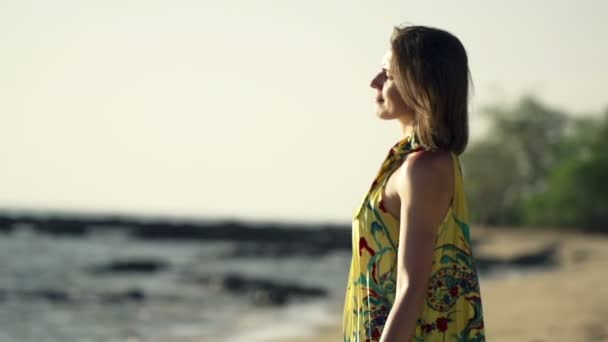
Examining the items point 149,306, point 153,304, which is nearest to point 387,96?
point 149,306

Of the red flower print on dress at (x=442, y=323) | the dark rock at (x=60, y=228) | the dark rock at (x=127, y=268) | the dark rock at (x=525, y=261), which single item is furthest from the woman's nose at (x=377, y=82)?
the dark rock at (x=60, y=228)

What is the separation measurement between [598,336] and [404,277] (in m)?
7.52

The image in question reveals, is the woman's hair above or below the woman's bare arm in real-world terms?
above

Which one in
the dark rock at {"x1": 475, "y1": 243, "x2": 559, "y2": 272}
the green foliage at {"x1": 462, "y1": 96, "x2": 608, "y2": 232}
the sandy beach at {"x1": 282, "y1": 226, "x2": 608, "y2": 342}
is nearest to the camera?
the sandy beach at {"x1": 282, "y1": 226, "x2": 608, "y2": 342}

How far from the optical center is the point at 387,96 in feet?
8.60

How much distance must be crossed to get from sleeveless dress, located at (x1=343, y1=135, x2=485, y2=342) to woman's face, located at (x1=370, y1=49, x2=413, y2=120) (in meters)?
0.08

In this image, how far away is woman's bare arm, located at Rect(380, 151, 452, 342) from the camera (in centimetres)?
244

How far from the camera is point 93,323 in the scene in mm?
14492

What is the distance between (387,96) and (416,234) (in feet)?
1.32

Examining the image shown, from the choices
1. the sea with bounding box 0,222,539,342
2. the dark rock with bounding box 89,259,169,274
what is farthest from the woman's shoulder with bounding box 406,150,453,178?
the dark rock with bounding box 89,259,169,274

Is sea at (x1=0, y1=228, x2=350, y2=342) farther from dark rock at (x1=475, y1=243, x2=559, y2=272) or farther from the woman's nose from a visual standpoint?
the woman's nose

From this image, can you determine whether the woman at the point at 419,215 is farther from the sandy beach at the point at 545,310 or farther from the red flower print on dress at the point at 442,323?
the sandy beach at the point at 545,310

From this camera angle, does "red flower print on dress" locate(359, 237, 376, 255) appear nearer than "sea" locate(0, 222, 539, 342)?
Yes

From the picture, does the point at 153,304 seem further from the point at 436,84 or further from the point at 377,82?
the point at 436,84
